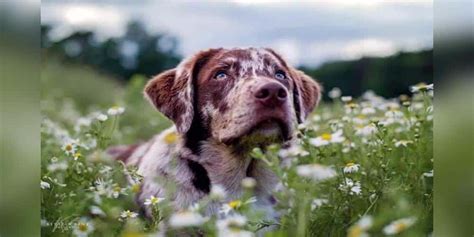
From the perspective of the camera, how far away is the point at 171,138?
291 centimetres

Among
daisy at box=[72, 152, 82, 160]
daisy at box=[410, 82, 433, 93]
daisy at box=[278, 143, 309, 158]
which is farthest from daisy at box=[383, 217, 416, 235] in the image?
daisy at box=[72, 152, 82, 160]

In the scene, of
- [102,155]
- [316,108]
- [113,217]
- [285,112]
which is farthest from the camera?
[316,108]

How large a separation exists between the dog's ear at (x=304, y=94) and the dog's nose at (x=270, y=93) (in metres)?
0.25

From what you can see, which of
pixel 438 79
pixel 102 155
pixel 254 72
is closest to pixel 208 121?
pixel 254 72

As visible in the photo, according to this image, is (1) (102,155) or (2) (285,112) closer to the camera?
(2) (285,112)

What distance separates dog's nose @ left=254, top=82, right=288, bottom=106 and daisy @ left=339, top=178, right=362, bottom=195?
466 mm

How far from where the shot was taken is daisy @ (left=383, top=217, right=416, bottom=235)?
7.90 ft

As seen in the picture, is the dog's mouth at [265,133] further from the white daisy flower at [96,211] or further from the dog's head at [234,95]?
the white daisy flower at [96,211]

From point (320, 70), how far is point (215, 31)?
0.47m

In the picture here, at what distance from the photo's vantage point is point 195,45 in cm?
298

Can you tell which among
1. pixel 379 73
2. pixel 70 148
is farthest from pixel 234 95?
pixel 70 148

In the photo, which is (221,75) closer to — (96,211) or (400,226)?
(96,211)

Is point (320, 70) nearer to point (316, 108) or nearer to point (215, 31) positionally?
point (316, 108)

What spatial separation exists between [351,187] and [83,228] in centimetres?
103
